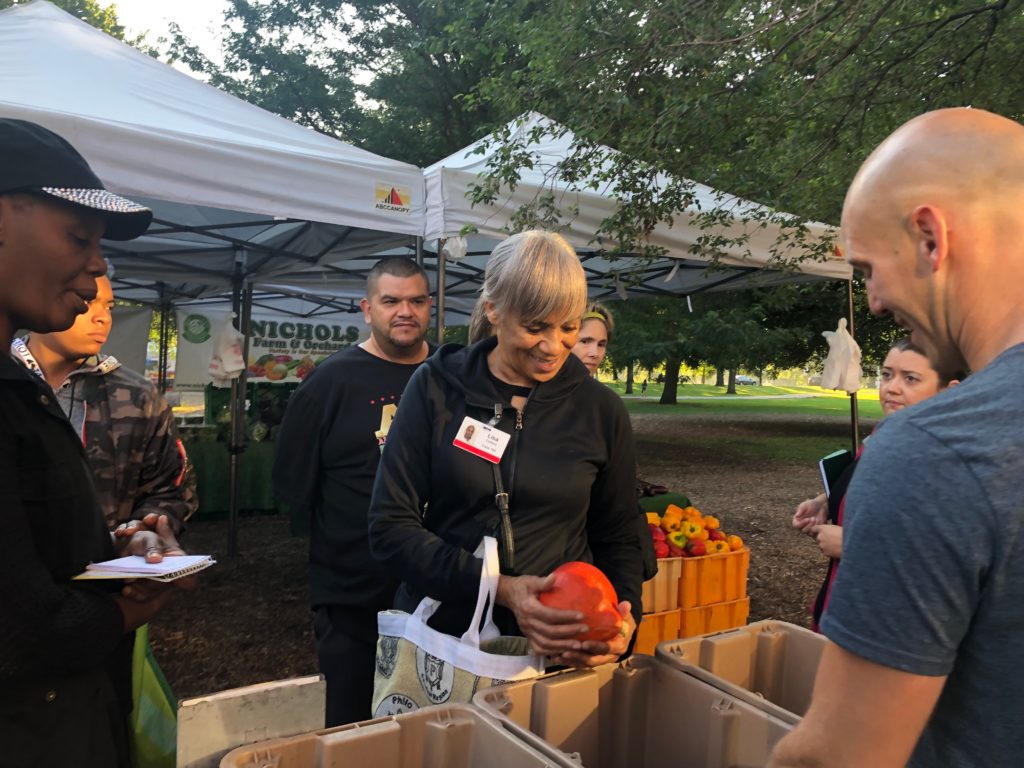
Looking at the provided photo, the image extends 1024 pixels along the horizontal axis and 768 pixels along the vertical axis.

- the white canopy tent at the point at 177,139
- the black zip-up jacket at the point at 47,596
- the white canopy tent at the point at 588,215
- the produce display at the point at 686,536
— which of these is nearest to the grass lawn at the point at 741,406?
the white canopy tent at the point at 588,215

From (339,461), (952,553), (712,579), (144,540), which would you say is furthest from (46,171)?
(712,579)

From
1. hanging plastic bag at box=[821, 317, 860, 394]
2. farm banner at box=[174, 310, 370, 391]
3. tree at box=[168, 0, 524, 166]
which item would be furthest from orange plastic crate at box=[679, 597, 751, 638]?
tree at box=[168, 0, 524, 166]

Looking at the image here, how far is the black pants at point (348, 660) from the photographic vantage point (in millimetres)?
2424

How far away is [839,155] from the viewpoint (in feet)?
21.5

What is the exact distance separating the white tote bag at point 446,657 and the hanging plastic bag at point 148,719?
2.09 ft

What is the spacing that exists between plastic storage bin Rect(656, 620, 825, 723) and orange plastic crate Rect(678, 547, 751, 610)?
2.45 metres

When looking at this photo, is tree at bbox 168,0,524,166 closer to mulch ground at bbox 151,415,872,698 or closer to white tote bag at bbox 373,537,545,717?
mulch ground at bbox 151,415,872,698

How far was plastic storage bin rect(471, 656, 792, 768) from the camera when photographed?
4.02 ft

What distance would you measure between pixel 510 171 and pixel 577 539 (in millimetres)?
2938

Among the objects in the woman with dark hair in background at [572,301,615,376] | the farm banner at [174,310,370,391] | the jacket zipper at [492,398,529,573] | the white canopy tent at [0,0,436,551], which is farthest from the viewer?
the farm banner at [174,310,370,391]

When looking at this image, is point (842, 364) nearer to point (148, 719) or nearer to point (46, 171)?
point (148, 719)

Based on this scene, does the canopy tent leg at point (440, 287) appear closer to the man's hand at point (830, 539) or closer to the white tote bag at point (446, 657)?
the man's hand at point (830, 539)

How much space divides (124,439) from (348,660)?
1095 millimetres

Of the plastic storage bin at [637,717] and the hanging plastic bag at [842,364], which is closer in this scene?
the plastic storage bin at [637,717]
